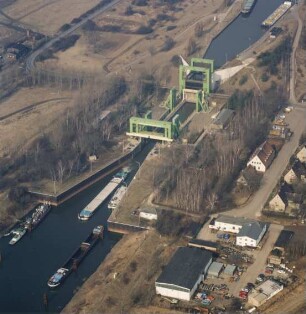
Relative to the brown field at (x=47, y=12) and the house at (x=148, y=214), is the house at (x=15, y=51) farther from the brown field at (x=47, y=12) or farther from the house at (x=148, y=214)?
the house at (x=148, y=214)

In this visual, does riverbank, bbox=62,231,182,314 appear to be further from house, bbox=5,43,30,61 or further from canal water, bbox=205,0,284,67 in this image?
house, bbox=5,43,30,61

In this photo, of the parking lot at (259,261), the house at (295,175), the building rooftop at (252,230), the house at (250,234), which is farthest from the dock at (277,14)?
the house at (250,234)

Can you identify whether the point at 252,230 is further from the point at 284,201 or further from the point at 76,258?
the point at 76,258

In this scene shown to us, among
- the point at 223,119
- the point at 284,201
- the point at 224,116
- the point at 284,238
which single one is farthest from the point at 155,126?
the point at 284,238

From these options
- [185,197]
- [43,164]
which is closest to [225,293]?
[185,197]

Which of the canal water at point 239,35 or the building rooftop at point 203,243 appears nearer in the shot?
the building rooftop at point 203,243

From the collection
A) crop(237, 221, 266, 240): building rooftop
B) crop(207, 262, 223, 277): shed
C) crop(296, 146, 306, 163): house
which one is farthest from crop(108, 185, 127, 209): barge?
crop(296, 146, 306, 163): house
